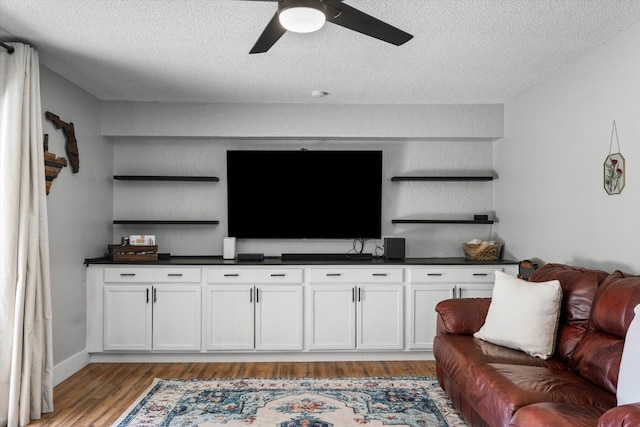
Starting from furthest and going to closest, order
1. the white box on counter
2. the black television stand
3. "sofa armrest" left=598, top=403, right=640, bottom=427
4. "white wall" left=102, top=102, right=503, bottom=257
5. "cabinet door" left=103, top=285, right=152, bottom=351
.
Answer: "white wall" left=102, top=102, right=503, bottom=257 → the black television stand → the white box on counter → "cabinet door" left=103, top=285, right=152, bottom=351 → "sofa armrest" left=598, top=403, right=640, bottom=427

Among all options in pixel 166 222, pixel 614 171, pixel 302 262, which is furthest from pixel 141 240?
pixel 614 171

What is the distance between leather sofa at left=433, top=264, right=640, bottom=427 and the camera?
6.97ft

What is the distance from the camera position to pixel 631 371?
6.62 ft

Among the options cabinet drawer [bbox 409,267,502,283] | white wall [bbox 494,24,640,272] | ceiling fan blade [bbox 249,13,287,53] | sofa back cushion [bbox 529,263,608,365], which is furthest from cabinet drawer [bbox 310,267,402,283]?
ceiling fan blade [bbox 249,13,287,53]

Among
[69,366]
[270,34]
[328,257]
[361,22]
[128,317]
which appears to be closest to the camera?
[361,22]

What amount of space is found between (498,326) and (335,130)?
2499mm

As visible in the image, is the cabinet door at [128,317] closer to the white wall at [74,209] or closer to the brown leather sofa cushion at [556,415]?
the white wall at [74,209]

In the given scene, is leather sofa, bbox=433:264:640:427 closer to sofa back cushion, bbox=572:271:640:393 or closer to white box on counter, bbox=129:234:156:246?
sofa back cushion, bbox=572:271:640:393

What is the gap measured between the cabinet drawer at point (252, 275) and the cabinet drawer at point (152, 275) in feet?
0.52

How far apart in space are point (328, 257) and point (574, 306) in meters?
2.38

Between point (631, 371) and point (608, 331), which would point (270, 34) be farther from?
point (608, 331)

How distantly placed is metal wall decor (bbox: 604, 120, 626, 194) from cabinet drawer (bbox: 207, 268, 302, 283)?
8.42 ft

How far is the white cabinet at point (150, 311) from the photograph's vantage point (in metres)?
4.48

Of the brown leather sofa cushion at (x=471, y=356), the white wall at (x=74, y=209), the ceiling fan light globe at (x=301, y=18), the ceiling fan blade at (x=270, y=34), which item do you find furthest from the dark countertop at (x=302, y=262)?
the ceiling fan light globe at (x=301, y=18)
